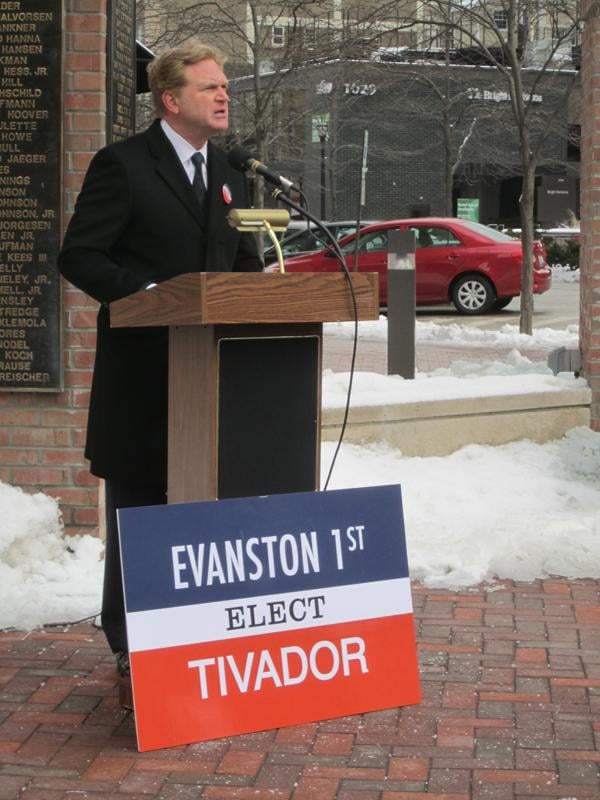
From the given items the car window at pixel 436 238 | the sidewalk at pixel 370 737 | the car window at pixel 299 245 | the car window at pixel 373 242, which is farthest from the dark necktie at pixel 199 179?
the car window at pixel 299 245

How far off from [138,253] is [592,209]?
4.76m

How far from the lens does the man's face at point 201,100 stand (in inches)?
165

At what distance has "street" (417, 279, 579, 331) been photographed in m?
20.2

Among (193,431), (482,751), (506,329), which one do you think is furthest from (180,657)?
(506,329)

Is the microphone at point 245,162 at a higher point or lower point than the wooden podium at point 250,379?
higher

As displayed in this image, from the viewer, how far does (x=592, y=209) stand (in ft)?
27.8

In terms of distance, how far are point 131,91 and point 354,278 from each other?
3.00 metres

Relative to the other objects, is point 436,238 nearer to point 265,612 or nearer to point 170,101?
point 170,101

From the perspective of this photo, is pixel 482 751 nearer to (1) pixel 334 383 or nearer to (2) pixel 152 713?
(2) pixel 152 713

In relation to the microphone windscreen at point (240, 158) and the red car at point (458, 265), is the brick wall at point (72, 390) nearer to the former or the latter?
the microphone windscreen at point (240, 158)

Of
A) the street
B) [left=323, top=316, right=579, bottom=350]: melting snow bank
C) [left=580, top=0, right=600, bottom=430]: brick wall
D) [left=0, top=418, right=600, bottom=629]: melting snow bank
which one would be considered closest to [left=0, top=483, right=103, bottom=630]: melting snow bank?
[left=0, top=418, right=600, bottom=629]: melting snow bank

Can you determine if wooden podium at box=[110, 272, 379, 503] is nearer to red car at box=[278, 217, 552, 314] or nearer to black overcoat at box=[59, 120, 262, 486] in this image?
black overcoat at box=[59, 120, 262, 486]

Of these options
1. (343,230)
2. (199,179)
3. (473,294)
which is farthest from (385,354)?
(199,179)

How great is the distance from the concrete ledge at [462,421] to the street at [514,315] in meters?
10.7
